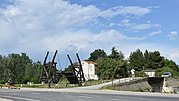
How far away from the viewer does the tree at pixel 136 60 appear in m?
136

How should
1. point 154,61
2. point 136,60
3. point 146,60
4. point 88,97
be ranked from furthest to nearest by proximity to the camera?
point 136,60, point 146,60, point 154,61, point 88,97

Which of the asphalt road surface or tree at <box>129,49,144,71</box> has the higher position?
tree at <box>129,49,144,71</box>

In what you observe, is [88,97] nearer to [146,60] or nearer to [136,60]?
[146,60]

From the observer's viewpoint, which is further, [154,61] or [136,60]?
[136,60]

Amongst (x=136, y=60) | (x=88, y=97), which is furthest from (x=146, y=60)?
(x=88, y=97)

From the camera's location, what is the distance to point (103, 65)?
323 ft

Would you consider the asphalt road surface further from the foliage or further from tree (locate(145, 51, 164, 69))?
the foliage

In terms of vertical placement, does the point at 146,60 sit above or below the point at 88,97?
above

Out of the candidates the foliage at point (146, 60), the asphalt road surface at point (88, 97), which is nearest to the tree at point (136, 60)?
the foliage at point (146, 60)

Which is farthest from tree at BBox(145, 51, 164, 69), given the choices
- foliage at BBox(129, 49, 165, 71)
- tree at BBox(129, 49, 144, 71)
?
tree at BBox(129, 49, 144, 71)

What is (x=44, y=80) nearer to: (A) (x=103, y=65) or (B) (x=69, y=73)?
(B) (x=69, y=73)

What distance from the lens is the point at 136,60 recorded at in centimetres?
13875

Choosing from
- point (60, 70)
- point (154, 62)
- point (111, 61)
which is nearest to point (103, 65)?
point (111, 61)

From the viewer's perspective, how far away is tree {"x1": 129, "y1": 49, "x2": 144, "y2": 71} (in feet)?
448
